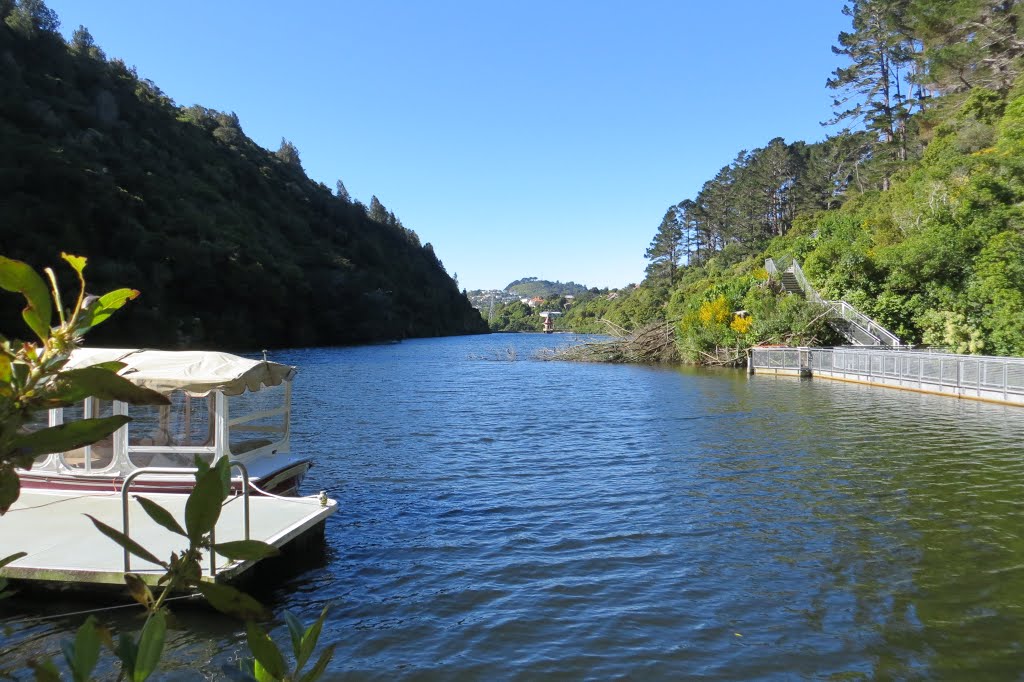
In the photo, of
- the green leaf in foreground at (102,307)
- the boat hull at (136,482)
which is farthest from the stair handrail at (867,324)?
the green leaf in foreground at (102,307)

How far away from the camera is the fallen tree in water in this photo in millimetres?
48844

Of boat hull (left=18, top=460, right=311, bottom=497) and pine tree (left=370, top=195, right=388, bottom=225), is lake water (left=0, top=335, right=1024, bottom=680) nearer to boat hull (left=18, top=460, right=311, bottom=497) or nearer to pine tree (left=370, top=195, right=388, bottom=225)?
boat hull (left=18, top=460, right=311, bottom=497)

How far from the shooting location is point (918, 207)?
35312mm

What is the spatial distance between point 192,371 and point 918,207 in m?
37.3

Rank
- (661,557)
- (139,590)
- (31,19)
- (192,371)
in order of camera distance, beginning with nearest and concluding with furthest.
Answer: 1. (139,590)
2. (192,371)
3. (661,557)
4. (31,19)

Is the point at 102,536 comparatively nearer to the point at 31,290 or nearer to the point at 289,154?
the point at 31,290

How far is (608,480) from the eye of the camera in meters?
14.1

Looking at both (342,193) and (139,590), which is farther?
(342,193)

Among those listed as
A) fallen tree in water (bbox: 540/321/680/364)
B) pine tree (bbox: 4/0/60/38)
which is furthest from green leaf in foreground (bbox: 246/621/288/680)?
pine tree (bbox: 4/0/60/38)

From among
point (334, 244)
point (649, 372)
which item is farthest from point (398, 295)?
point (649, 372)

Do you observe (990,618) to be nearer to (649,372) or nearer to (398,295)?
(649,372)

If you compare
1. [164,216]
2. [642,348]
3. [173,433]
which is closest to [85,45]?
[164,216]

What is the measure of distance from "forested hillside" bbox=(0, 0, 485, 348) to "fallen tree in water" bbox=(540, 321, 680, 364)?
3528 cm

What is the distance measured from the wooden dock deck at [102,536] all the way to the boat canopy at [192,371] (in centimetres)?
150
